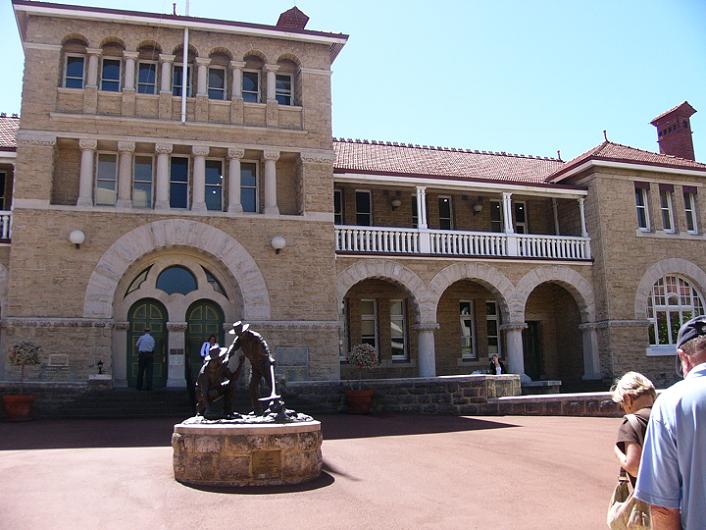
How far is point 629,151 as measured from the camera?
25938mm

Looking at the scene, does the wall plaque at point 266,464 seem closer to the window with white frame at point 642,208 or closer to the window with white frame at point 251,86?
the window with white frame at point 251,86

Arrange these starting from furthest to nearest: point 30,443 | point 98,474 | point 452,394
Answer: point 452,394
point 30,443
point 98,474

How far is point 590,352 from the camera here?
77.3 feet

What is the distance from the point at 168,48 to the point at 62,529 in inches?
641

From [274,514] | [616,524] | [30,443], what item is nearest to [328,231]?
[30,443]

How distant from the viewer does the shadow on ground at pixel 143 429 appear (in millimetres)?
12430

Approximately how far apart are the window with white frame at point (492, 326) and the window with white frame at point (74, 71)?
14.9 metres

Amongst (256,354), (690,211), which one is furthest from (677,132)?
(256,354)

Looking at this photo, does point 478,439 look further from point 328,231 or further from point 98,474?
point 328,231

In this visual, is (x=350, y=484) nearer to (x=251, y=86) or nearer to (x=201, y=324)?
(x=201, y=324)

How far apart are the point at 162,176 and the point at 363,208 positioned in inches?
285

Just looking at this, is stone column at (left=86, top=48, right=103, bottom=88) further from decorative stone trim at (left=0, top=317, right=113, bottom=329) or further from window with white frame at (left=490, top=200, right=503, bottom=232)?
window with white frame at (left=490, top=200, right=503, bottom=232)

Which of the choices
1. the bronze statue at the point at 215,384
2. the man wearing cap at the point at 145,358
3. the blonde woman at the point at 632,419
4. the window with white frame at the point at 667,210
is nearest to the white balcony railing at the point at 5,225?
the man wearing cap at the point at 145,358

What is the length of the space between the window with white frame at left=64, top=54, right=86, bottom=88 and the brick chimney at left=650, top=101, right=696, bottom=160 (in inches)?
893
